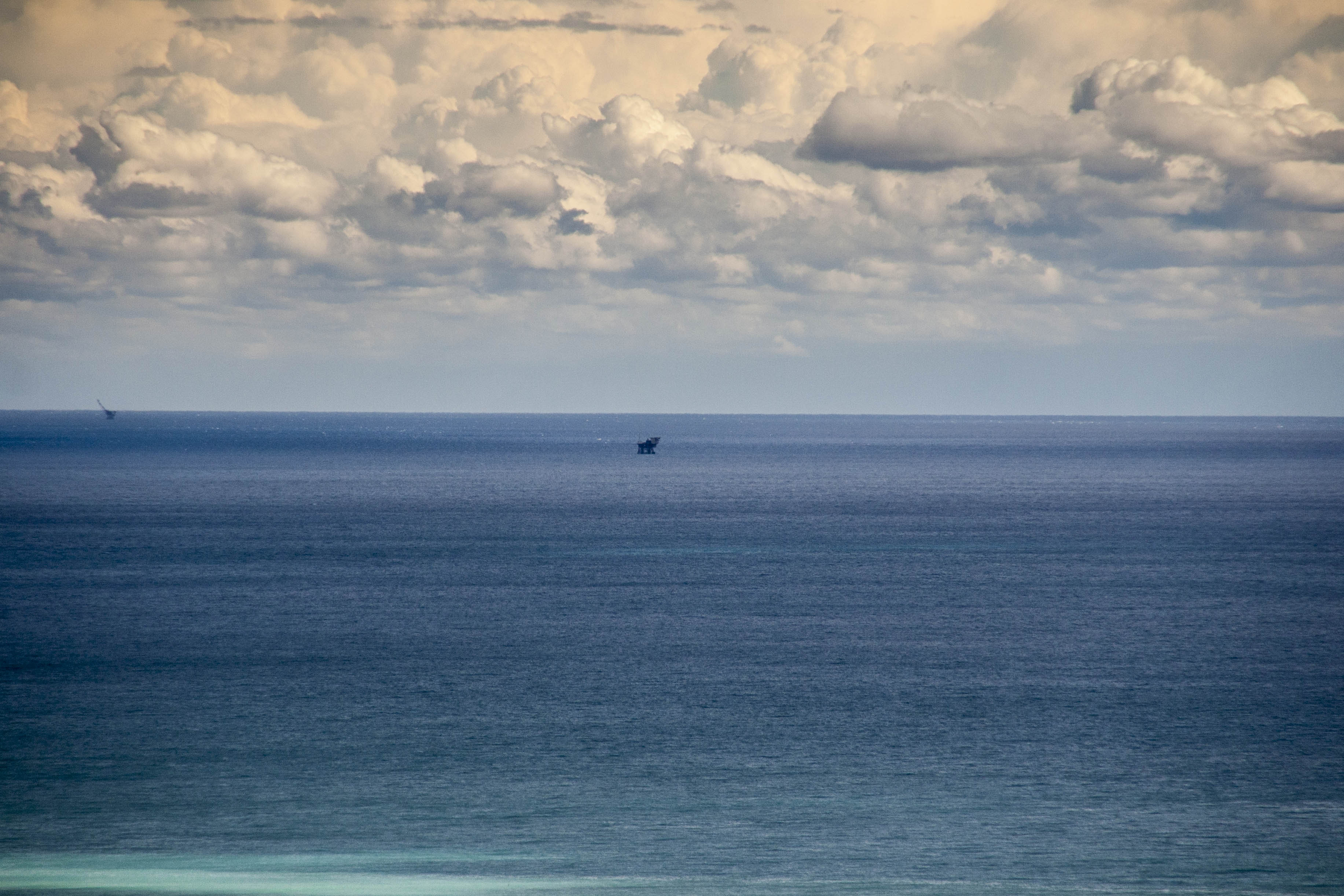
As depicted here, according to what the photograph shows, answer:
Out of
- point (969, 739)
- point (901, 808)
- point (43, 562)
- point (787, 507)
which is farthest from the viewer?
point (787, 507)

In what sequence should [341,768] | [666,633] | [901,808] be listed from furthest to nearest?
[666,633]
[341,768]
[901,808]

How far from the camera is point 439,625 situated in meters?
55.0

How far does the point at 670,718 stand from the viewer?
3834 centimetres

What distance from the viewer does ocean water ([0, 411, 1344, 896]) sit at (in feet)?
87.8

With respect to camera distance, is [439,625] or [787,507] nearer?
[439,625]

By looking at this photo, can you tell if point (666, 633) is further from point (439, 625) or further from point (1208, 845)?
point (1208, 845)

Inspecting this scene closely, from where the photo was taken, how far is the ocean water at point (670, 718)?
26766 mm

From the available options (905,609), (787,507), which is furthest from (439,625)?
(787,507)

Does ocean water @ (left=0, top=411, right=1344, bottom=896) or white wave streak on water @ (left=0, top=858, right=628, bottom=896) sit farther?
ocean water @ (left=0, top=411, right=1344, bottom=896)

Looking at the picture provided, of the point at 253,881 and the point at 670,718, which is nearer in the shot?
the point at 253,881

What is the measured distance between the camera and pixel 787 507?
119 meters

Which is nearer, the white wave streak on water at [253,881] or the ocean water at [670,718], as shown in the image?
the white wave streak on water at [253,881]

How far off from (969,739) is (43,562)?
60059mm

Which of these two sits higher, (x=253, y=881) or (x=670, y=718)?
(x=670, y=718)
